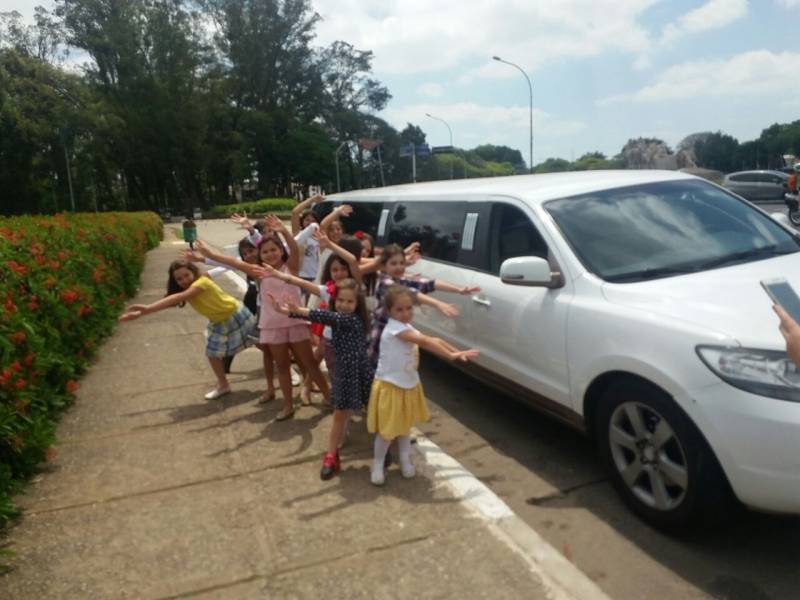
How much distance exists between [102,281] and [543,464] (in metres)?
6.10

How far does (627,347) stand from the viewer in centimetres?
306

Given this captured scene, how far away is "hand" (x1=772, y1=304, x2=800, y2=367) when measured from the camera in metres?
2.05

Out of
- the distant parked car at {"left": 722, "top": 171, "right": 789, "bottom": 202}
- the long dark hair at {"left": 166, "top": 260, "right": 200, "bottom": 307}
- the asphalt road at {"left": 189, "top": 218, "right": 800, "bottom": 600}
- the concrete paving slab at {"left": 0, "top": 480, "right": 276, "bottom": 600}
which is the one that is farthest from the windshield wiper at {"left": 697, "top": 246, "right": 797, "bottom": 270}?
the distant parked car at {"left": 722, "top": 171, "right": 789, "bottom": 202}

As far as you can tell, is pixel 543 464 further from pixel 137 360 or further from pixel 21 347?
pixel 137 360

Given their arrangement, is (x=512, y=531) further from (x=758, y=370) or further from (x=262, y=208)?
(x=262, y=208)

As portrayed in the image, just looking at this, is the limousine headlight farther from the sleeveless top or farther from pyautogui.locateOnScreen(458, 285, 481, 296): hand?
the sleeveless top

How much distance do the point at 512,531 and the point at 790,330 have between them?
160cm

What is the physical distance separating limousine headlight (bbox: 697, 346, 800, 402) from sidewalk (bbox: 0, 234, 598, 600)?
1.05 metres

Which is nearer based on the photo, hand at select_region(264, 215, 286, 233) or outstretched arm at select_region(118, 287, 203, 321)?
outstretched arm at select_region(118, 287, 203, 321)

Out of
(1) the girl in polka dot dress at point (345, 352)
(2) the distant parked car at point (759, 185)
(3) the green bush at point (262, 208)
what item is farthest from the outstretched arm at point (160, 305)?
(3) the green bush at point (262, 208)

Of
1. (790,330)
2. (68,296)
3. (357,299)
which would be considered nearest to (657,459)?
(790,330)

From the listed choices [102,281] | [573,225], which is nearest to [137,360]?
[102,281]

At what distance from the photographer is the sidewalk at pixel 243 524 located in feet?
9.13

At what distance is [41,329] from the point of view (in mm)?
4926
